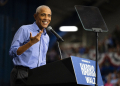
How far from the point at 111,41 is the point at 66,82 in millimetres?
4001

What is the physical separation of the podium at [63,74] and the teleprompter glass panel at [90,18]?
0.30m

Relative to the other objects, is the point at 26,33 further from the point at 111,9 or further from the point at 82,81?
the point at 111,9

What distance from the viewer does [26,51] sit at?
1648 mm

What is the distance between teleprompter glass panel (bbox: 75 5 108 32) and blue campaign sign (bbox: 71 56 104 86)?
0.90 feet

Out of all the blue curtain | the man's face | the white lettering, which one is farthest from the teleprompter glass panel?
the blue curtain

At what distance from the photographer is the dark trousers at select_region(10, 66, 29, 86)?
4.86ft

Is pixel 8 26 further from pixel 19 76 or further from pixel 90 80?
pixel 90 80

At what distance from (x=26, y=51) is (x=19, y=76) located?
0.73ft

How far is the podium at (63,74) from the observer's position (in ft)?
4.30

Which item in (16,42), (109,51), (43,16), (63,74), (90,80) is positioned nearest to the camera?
(63,74)

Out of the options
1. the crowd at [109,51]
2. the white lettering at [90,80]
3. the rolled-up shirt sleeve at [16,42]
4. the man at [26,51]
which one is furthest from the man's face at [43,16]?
the crowd at [109,51]

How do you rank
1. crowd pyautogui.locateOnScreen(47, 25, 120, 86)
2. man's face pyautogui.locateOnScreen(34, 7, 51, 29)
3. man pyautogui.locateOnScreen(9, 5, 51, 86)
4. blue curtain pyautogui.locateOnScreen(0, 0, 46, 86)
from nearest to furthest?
man pyautogui.locateOnScreen(9, 5, 51, 86), man's face pyautogui.locateOnScreen(34, 7, 51, 29), blue curtain pyautogui.locateOnScreen(0, 0, 46, 86), crowd pyautogui.locateOnScreen(47, 25, 120, 86)

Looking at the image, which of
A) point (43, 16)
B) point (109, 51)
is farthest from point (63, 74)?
point (109, 51)

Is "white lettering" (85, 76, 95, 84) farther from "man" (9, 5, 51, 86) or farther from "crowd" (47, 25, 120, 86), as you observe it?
"crowd" (47, 25, 120, 86)
